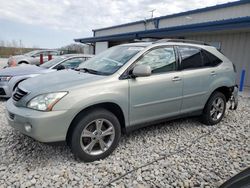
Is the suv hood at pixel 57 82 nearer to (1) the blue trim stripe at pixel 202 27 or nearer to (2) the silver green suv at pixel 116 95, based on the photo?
(2) the silver green suv at pixel 116 95

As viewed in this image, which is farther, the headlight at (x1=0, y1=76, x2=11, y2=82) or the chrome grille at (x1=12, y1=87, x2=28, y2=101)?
the headlight at (x1=0, y1=76, x2=11, y2=82)

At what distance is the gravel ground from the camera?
8.50ft

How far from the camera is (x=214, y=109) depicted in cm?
448

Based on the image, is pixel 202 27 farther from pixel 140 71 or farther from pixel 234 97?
pixel 140 71

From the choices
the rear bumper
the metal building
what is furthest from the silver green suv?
the metal building

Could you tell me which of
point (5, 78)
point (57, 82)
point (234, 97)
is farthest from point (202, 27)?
point (57, 82)

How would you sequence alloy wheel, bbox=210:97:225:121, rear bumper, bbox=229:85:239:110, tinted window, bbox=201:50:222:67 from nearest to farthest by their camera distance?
tinted window, bbox=201:50:222:67
alloy wheel, bbox=210:97:225:121
rear bumper, bbox=229:85:239:110

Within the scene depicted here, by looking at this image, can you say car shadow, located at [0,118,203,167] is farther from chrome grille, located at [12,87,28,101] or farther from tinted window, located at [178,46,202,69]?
tinted window, located at [178,46,202,69]

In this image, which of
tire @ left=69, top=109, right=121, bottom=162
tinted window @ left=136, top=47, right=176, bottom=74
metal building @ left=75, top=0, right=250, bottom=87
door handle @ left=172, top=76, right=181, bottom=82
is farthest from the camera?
metal building @ left=75, top=0, right=250, bottom=87

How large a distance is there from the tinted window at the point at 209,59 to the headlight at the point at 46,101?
2.93 meters

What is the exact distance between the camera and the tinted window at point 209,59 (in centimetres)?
422

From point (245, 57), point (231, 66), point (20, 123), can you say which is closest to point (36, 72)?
point (20, 123)

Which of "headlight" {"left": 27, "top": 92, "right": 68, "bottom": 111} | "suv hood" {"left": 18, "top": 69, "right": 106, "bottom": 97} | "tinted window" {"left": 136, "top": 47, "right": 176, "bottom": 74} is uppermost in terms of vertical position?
"tinted window" {"left": 136, "top": 47, "right": 176, "bottom": 74}

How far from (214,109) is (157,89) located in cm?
182
